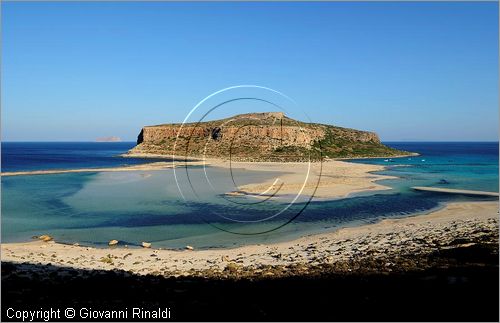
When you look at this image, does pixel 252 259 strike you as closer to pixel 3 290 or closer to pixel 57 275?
pixel 57 275

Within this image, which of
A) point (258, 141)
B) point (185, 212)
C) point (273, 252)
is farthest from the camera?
point (258, 141)

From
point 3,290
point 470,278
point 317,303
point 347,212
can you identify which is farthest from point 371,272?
point 347,212

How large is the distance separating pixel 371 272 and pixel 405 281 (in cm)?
186

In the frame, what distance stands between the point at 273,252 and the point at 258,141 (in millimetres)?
69468

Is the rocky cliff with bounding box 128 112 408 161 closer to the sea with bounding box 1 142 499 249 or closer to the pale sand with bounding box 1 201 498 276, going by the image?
the sea with bounding box 1 142 499 249

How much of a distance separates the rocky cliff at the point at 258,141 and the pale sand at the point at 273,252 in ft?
132

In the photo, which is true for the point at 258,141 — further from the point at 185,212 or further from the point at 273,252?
the point at 273,252

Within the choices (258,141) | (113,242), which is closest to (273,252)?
(113,242)

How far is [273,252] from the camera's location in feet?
69.2

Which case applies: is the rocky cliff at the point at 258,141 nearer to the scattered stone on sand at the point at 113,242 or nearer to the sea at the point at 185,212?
the sea at the point at 185,212

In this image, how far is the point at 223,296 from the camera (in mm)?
12789

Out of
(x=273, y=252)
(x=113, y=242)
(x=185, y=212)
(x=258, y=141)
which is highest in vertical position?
(x=258, y=141)

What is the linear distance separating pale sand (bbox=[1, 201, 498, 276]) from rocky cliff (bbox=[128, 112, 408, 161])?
4018 cm

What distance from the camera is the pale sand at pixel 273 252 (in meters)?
18.5
